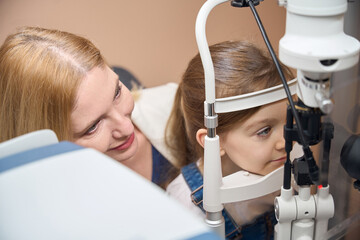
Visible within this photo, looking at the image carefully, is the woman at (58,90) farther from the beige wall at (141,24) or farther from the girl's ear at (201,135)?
the beige wall at (141,24)

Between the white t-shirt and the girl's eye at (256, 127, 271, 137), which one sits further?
the white t-shirt

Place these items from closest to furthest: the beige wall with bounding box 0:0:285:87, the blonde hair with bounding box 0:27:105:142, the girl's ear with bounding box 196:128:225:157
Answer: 1. the blonde hair with bounding box 0:27:105:142
2. the girl's ear with bounding box 196:128:225:157
3. the beige wall with bounding box 0:0:285:87

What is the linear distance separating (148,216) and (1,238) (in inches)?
6.7

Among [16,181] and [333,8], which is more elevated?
[333,8]

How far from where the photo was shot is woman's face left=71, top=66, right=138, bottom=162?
44.8 inches

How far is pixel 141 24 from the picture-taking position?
175cm

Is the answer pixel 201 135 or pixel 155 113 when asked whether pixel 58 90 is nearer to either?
pixel 201 135

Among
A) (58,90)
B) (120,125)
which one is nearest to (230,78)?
(120,125)

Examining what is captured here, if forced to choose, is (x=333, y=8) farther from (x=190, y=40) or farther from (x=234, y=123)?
(x=190, y=40)

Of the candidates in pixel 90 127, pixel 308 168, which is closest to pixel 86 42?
pixel 90 127

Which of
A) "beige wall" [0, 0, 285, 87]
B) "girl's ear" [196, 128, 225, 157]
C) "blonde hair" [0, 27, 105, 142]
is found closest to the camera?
"blonde hair" [0, 27, 105, 142]

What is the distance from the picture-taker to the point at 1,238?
54cm

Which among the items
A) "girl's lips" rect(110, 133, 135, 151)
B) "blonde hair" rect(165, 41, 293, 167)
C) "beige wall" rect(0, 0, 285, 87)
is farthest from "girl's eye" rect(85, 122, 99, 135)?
"beige wall" rect(0, 0, 285, 87)

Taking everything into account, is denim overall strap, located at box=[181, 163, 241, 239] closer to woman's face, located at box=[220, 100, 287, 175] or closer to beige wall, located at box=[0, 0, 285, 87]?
woman's face, located at box=[220, 100, 287, 175]
